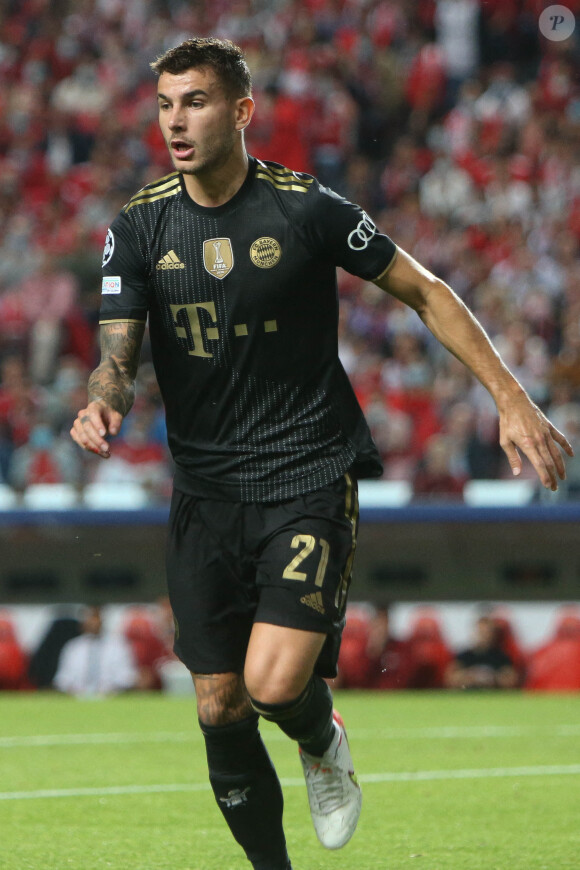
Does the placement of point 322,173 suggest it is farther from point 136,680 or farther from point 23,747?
point 23,747

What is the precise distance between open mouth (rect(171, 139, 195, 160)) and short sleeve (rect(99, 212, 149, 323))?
31 cm

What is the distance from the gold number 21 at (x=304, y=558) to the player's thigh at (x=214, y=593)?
173 mm

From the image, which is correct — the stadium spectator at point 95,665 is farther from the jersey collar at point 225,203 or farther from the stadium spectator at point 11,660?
the jersey collar at point 225,203

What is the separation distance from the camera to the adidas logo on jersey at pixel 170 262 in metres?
4.32

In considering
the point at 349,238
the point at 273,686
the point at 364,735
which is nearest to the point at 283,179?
the point at 349,238

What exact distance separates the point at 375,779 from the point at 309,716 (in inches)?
130

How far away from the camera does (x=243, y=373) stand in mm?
4312

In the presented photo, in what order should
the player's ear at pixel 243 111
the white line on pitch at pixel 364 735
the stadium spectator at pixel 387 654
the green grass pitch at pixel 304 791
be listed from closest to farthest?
the player's ear at pixel 243 111 < the green grass pitch at pixel 304 791 < the white line on pitch at pixel 364 735 < the stadium spectator at pixel 387 654

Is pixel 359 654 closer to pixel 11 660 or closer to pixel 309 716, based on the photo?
pixel 11 660

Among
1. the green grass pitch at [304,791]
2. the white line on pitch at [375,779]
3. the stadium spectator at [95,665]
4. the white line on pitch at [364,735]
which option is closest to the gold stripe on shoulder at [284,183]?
the green grass pitch at [304,791]

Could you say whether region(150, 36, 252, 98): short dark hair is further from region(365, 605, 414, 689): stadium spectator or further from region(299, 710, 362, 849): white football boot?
region(365, 605, 414, 689): stadium spectator

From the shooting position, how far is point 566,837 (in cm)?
568

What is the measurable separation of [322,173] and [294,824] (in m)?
11.9

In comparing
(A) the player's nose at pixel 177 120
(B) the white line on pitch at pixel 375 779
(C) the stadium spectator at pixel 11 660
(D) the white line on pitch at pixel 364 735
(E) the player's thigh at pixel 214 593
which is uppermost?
(A) the player's nose at pixel 177 120
